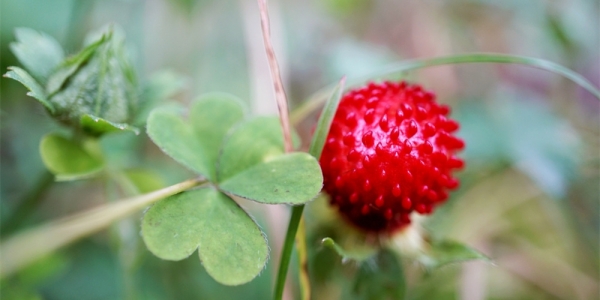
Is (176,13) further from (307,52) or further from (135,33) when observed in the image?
(307,52)

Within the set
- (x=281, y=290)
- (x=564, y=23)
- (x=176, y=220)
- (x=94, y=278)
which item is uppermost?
(x=564, y=23)

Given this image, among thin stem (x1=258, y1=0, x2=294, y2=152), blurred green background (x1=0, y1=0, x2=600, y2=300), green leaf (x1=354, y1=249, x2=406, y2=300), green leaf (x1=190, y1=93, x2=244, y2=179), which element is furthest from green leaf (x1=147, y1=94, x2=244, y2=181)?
green leaf (x1=354, y1=249, x2=406, y2=300)

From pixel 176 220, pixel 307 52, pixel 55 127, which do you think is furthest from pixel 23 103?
pixel 307 52

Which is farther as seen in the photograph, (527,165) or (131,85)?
(527,165)

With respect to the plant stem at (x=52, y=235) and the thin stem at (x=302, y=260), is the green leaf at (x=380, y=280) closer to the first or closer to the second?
the thin stem at (x=302, y=260)

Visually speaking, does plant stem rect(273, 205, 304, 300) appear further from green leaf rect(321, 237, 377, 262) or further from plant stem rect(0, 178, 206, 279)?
plant stem rect(0, 178, 206, 279)

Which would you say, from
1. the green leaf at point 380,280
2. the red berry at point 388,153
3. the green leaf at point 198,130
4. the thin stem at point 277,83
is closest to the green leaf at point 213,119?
the green leaf at point 198,130
